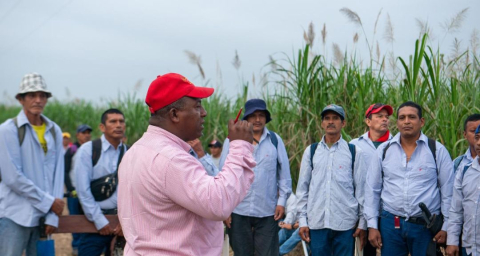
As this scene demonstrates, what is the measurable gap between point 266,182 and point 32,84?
2485 millimetres

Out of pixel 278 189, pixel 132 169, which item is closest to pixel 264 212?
pixel 278 189

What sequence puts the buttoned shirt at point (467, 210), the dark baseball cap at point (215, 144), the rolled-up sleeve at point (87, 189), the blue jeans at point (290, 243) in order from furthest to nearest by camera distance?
the dark baseball cap at point (215, 144) < the blue jeans at point (290, 243) < the rolled-up sleeve at point (87, 189) < the buttoned shirt at point (467, 210)

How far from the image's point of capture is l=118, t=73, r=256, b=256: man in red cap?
2311 millimetres

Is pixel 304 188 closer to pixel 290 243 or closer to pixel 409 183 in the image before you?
pixel 409 183

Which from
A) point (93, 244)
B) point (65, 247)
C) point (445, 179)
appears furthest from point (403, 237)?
point (65, 247)

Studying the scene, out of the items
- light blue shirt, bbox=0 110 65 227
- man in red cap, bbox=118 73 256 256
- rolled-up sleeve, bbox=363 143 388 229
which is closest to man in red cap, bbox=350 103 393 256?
rolled-up sleeve, bbox=363 143 388 229

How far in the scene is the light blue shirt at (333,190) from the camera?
16.3ft

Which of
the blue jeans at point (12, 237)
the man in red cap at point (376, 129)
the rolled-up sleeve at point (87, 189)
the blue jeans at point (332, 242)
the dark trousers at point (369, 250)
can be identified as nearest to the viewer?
the blue jeans at point (12, 237)

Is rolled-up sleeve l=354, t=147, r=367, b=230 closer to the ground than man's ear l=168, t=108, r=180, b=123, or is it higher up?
closer to the ground

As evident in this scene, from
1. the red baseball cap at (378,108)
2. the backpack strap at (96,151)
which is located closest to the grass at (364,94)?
the red baseball cap at (378,108)

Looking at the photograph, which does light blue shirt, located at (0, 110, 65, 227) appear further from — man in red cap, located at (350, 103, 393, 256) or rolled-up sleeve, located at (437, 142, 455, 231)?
rolled-up sleeve, located at (437, 142, 455, 231)

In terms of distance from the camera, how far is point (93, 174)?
225 inches

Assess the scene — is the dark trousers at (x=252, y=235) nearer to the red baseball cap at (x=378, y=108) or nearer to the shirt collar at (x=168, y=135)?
the red baseball cap at (x=378, y=108)

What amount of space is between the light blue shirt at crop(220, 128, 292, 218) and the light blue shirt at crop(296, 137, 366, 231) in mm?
458
